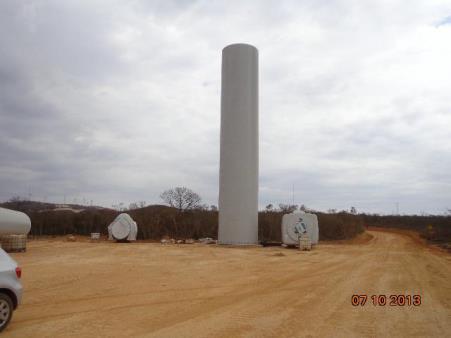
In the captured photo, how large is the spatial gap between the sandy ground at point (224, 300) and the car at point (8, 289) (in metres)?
0.29

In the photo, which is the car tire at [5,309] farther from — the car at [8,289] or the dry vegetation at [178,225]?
the dry vegetation at [178,225]

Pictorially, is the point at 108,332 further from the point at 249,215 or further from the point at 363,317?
the point at 249,215

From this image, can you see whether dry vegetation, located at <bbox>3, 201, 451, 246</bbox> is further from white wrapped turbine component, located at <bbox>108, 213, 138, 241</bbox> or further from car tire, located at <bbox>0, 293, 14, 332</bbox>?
car tire, located at <bbox>0, 293, 14, 332</bbox>

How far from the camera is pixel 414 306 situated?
9195 millimetres

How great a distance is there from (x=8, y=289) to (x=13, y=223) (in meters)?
15.2

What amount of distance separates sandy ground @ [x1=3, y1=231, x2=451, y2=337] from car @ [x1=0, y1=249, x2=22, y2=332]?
285mm

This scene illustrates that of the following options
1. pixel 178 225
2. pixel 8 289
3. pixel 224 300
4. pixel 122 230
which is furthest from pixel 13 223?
pixel 178 225

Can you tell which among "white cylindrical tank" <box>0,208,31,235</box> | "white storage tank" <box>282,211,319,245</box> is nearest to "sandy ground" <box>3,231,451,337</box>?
"white cylindrical tank" <box>0,208,31,235</box>

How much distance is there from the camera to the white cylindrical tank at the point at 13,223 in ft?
67.1

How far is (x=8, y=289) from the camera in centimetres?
697

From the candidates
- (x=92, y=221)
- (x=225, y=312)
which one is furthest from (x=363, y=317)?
(x=92, y=221)
